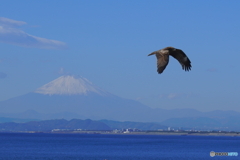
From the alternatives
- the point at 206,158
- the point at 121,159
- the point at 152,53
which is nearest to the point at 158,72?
the point at 152,53

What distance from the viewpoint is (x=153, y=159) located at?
306 feet

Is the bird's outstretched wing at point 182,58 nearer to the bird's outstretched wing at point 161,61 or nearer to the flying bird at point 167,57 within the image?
the flying bird at point 167,57

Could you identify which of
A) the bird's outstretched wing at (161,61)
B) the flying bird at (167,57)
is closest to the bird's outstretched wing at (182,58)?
the flying bird at (167,57)

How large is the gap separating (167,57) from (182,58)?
642 mm

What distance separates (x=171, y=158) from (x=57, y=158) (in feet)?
69.1

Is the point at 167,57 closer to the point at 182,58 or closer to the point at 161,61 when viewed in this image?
the point at 161,61

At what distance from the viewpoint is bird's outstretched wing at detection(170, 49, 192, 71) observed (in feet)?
24.9

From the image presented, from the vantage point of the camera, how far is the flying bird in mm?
7064

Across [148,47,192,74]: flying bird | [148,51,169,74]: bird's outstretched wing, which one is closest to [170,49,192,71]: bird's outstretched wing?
[148,47,192,74]: flying bird

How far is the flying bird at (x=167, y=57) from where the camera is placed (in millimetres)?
7064

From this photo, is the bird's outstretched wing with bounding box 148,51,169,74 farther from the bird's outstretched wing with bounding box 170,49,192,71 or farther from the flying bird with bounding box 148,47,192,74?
the bird's outstretched wing with bounding box 170,49,192,71

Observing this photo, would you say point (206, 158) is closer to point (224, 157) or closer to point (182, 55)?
point (224, 157)

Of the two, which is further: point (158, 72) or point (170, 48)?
point (170, 48)

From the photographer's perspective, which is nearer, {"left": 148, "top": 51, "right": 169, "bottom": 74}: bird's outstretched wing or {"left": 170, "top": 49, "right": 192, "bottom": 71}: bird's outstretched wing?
{"left": 148, "top": 51, "right": 169, "bottom": 74}: bird's outstretched wing
